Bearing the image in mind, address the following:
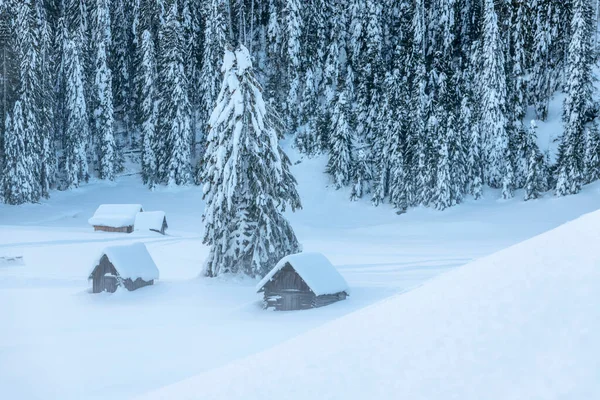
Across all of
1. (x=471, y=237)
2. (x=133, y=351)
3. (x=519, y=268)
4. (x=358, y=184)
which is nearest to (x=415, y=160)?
(x=358, y=184)

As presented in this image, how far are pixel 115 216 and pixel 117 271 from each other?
17.7 metres

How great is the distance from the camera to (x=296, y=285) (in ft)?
56.4

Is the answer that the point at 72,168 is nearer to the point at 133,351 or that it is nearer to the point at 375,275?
the point at 375,275

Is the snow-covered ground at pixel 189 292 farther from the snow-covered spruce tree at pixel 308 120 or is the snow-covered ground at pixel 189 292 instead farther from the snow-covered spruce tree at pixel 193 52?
the snow-covered spruce tree at pixel 193 52

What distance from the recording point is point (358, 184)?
42781 mm

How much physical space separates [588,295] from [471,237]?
29375 millimetres

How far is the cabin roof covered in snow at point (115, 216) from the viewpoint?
35.9m

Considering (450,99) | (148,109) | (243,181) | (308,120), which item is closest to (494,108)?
(450,99)

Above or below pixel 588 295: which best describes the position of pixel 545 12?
above

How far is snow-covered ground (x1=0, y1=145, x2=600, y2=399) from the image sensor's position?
1054 centimetres

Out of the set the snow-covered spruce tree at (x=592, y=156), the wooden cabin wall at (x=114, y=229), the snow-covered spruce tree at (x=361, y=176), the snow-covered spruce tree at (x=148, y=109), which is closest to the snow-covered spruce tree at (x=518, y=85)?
the snow-covered spruce tree at (x=592, y=156)

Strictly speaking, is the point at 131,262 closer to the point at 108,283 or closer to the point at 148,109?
the point at 108,283

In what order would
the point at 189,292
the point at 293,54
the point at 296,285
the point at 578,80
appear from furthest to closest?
the point at 293,54 < the point at 578,80 < the point at 189,292 < the point at 296,285

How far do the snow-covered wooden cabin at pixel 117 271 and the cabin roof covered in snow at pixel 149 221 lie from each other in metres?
14.6
